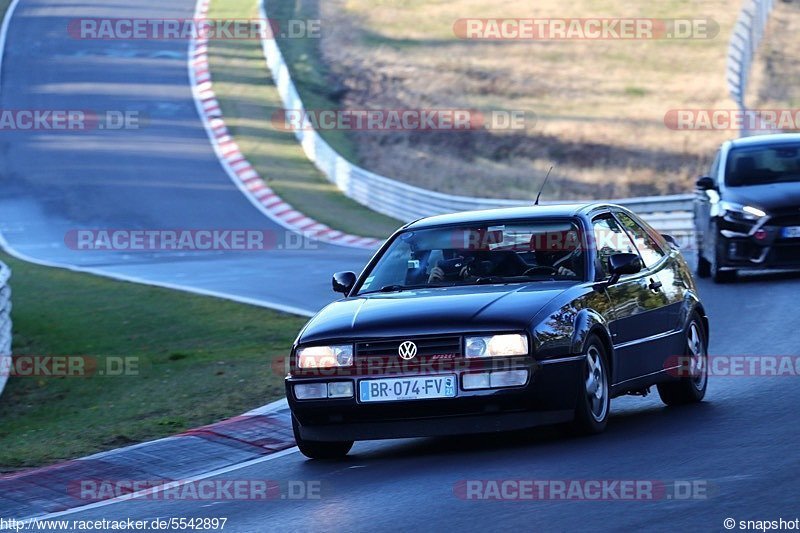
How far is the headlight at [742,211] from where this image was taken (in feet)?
54.7

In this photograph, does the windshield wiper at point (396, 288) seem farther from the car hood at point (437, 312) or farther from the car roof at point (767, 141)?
the car roof at point (767, 141)

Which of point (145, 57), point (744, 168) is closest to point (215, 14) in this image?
point (145, 57)

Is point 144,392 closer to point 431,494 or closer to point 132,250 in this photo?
point 431,494

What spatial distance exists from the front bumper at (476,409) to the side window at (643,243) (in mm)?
1892

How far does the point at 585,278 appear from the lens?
8.95 metres

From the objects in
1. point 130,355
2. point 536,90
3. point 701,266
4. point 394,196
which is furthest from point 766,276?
point 536,90

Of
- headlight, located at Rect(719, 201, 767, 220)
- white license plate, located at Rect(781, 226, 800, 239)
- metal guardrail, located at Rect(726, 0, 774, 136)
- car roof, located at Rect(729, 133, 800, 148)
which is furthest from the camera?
metal guardrail, located at Rect(726, 0, 774, 136)

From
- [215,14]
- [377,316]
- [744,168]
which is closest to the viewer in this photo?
[377,316]

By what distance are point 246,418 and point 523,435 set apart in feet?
7.91

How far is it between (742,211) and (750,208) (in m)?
0.10

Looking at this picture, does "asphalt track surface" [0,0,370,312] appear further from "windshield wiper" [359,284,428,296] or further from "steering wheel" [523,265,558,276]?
"steering wheel" [523,265,558,276]

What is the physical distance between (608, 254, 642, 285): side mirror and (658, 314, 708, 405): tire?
1136 mm

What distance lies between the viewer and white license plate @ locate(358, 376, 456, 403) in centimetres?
808

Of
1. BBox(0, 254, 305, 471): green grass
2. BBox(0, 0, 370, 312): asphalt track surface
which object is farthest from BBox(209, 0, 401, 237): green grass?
BBox(0, 254, 305, 471): green grass
